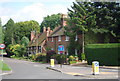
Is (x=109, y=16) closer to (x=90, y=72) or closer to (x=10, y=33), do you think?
(x=90, y=72)

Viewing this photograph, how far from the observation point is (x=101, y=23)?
37.8 meters

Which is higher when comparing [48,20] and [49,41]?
[48,20]

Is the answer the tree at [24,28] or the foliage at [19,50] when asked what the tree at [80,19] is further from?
the tree at [24,28]

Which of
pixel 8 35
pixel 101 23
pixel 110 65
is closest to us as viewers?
pixel 110 65

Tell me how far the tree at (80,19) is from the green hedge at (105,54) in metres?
5.66

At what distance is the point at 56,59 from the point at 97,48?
11712 mm

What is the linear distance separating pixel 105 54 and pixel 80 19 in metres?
9.23

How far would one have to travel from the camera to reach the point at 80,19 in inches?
1454

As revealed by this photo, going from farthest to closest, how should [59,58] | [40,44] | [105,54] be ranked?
[40,44], [59,58], [105,54]

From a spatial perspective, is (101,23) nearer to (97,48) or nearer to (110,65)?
(97,48)

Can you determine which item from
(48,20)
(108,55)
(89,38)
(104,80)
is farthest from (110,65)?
(48,20)

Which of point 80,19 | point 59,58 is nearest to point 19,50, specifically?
point 59,58

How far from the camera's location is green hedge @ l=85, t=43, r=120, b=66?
2945cm

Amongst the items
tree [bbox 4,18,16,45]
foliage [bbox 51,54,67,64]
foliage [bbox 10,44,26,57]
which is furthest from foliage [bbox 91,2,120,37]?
tree [bbox 4,18,16,45]
